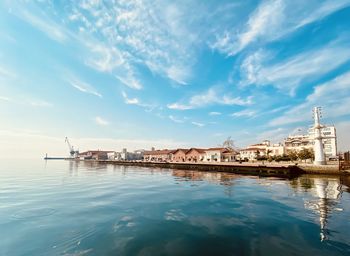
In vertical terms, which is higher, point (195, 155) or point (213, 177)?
point (195, 155)

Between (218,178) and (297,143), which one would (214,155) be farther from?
(297,143)

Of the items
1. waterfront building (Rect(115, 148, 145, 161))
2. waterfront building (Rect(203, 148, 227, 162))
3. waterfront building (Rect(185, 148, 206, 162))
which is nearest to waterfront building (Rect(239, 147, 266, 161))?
waterfront building (Rect(203, 148, 227, 162))

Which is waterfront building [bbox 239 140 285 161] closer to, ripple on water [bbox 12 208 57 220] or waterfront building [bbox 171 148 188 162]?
waterfront building [bbox 171 148 188 162]

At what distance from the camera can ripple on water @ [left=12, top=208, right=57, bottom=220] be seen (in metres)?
15.7

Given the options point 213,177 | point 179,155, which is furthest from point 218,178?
point 179,155

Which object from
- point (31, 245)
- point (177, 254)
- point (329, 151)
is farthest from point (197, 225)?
point (329, 151)

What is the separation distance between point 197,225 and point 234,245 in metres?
3.38

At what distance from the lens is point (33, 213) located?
54.6 ft

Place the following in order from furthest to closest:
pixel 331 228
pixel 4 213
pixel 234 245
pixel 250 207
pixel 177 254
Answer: pixel 250 207
pixel 4 213
pixel 331 228
pixel 234 245
pixel 177 254

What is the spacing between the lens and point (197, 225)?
43.6 ft

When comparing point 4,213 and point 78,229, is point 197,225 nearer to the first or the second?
point 78,229

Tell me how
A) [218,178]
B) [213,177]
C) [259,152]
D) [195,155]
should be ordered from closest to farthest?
[218,178], [213,177], [195,155], [259,152]

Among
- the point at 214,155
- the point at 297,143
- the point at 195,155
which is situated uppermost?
the point at 297,143

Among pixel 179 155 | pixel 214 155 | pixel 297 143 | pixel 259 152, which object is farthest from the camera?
pixel 297 143
